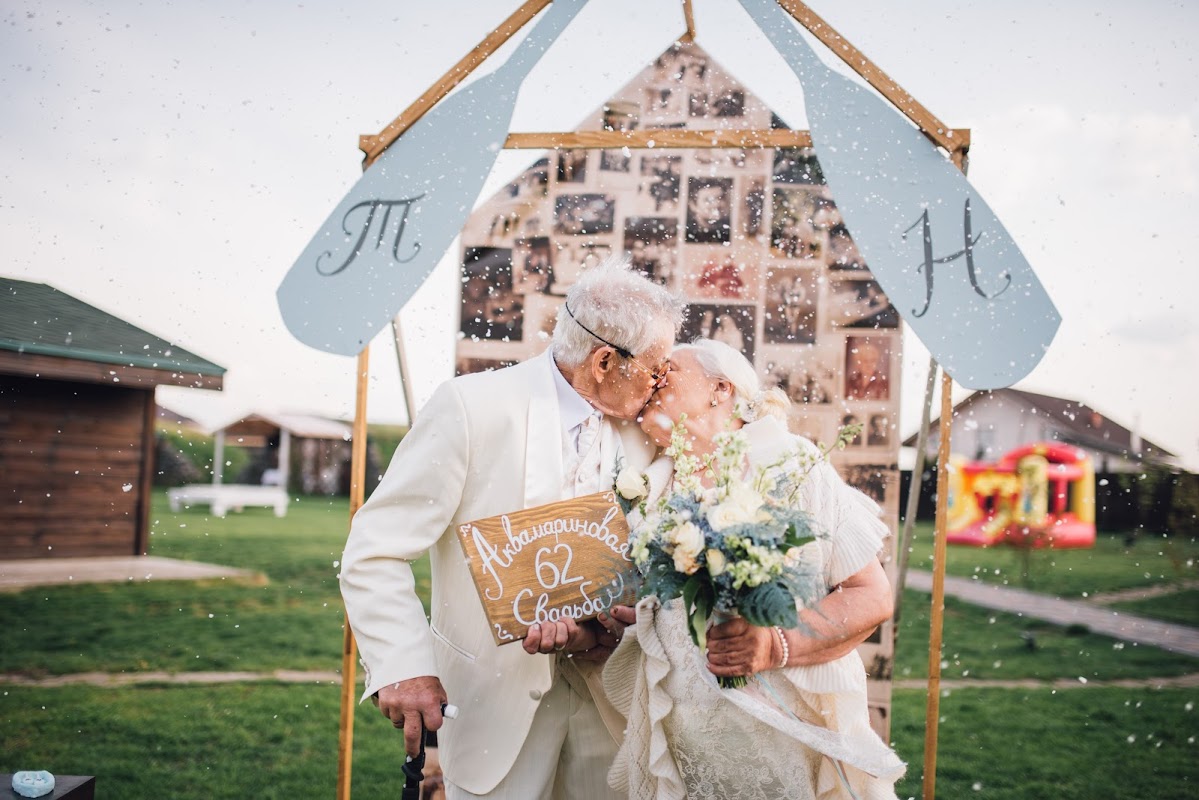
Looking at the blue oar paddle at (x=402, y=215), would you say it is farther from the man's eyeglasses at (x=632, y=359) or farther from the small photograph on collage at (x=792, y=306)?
the small photograph on collage at (x=792, y=306)

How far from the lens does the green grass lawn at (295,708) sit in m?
5.40

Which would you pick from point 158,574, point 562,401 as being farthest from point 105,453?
point 562,401

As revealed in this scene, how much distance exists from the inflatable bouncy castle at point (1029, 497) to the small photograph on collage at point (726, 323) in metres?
11.5

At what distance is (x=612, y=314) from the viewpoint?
2.66m

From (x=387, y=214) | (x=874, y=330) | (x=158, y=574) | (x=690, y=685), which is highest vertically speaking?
(x=387, y=214)

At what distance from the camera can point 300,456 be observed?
2423 centimetres

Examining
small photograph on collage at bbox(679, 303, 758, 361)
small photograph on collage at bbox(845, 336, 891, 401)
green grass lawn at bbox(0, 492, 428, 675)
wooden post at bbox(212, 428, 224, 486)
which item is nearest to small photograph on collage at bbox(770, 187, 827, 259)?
small photograph on collage at bbox(679, 303, 758, 361)

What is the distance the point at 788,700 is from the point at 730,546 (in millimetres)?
672

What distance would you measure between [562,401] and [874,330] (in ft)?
5.53

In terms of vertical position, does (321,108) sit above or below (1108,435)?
above

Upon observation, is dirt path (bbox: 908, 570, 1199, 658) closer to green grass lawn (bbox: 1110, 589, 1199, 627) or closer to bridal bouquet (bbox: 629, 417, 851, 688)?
green grass lawn (bbox: 1110, 589, 1199, 627)

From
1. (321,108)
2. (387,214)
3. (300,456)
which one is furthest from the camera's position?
(300,456)

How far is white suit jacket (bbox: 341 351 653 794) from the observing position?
247cm

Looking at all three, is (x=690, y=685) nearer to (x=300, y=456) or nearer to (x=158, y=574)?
(x=158, y=574)
